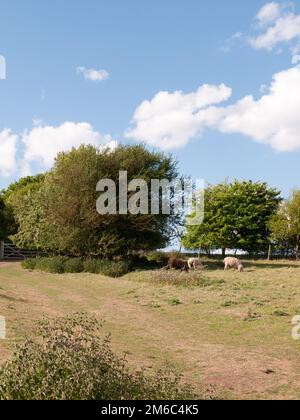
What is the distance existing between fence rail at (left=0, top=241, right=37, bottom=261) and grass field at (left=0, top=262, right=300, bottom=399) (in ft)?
74.6

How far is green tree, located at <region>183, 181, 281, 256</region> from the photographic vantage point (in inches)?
2211

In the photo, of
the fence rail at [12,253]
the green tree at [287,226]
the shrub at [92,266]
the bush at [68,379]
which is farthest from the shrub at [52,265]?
the bush at [68,379]

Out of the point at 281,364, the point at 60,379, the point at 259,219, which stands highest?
the point at 259,219

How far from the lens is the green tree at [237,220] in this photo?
5616 centimetres

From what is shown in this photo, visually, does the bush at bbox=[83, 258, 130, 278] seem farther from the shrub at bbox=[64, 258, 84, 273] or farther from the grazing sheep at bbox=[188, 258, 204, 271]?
the grazing sheep at bbox=[188, 258, 204, 271]

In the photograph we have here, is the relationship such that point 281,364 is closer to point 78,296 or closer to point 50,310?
point 50,310

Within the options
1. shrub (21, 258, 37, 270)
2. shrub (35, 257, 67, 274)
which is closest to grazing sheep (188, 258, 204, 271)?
shrub (35, 257, 67, 274)

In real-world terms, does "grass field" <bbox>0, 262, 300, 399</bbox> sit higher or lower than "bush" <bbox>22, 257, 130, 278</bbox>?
lower

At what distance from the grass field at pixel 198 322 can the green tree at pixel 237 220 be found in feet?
96.6

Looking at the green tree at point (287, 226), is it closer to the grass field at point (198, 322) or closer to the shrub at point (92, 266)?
the shrub at point (92, 266)
